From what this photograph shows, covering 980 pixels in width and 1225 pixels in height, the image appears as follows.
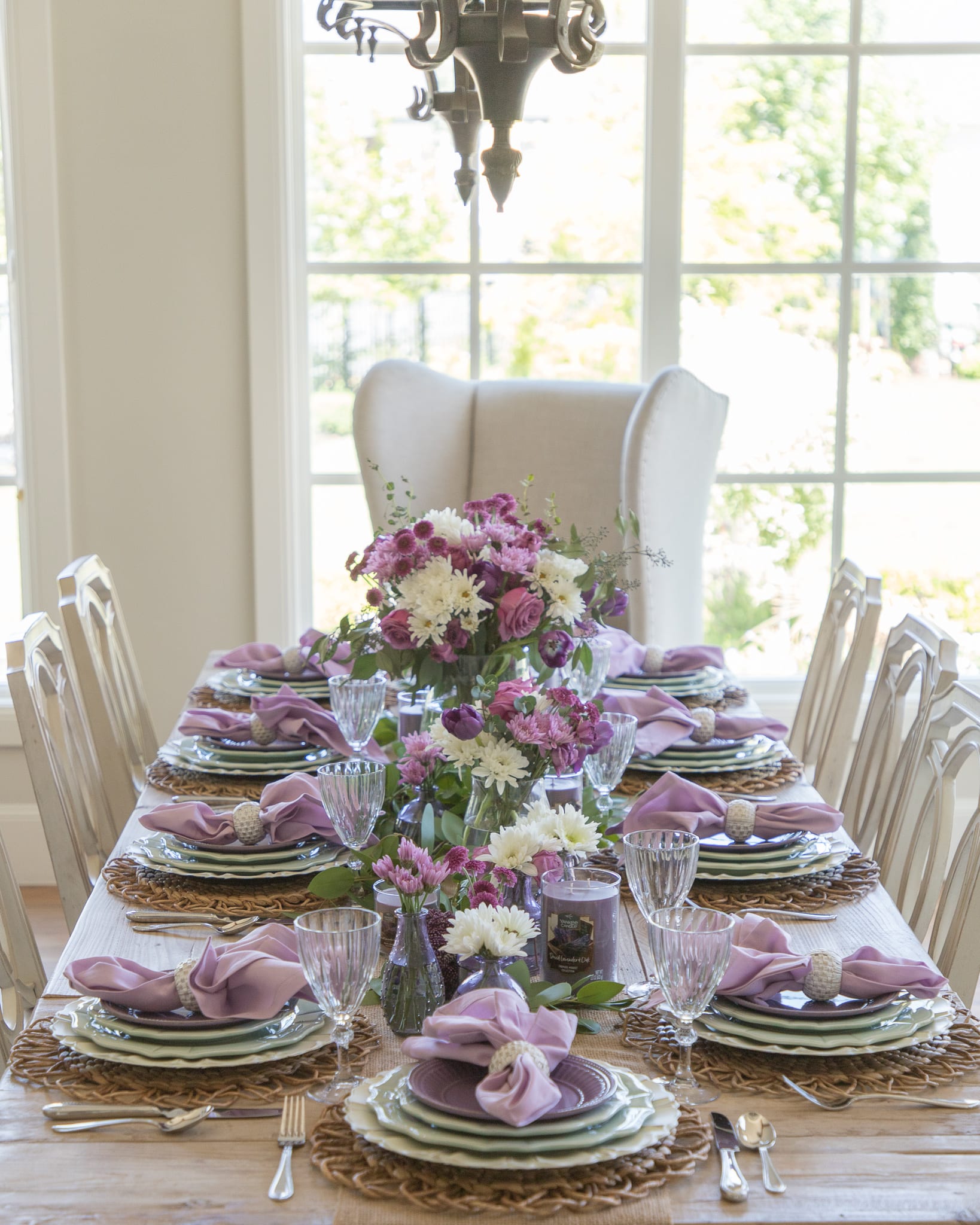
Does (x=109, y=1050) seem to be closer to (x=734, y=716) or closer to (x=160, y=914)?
(x=160, y=914)

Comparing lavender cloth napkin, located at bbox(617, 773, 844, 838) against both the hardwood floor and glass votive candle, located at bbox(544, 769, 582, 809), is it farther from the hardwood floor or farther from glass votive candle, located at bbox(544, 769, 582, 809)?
the hardwood floor

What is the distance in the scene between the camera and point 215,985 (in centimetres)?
105

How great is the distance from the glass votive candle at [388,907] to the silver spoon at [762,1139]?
30 cm

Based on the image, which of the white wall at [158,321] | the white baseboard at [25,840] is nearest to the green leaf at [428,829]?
the white wall at [158,321]

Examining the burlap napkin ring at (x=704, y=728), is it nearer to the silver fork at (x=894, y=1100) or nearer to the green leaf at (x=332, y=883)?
the green leaf at (x=332, y=883)

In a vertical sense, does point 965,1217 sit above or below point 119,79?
below

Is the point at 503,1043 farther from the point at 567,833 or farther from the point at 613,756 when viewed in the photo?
the point at 613,756

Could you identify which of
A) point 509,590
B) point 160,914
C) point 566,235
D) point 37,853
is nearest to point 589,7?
point 509,590

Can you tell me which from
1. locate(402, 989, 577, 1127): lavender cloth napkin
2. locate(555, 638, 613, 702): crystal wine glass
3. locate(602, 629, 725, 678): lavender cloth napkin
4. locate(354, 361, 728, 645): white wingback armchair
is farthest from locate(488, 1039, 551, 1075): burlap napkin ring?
locate(354, 361, 728, 645): white wingback armchair

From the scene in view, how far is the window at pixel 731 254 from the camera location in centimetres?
340

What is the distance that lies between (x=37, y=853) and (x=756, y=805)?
2463 mm

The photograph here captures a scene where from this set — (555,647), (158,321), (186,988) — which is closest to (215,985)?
(186,988)

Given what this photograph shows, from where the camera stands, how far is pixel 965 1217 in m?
0.83

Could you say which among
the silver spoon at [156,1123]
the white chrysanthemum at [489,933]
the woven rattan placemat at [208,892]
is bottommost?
the woven rattan placemat at [208,892]
